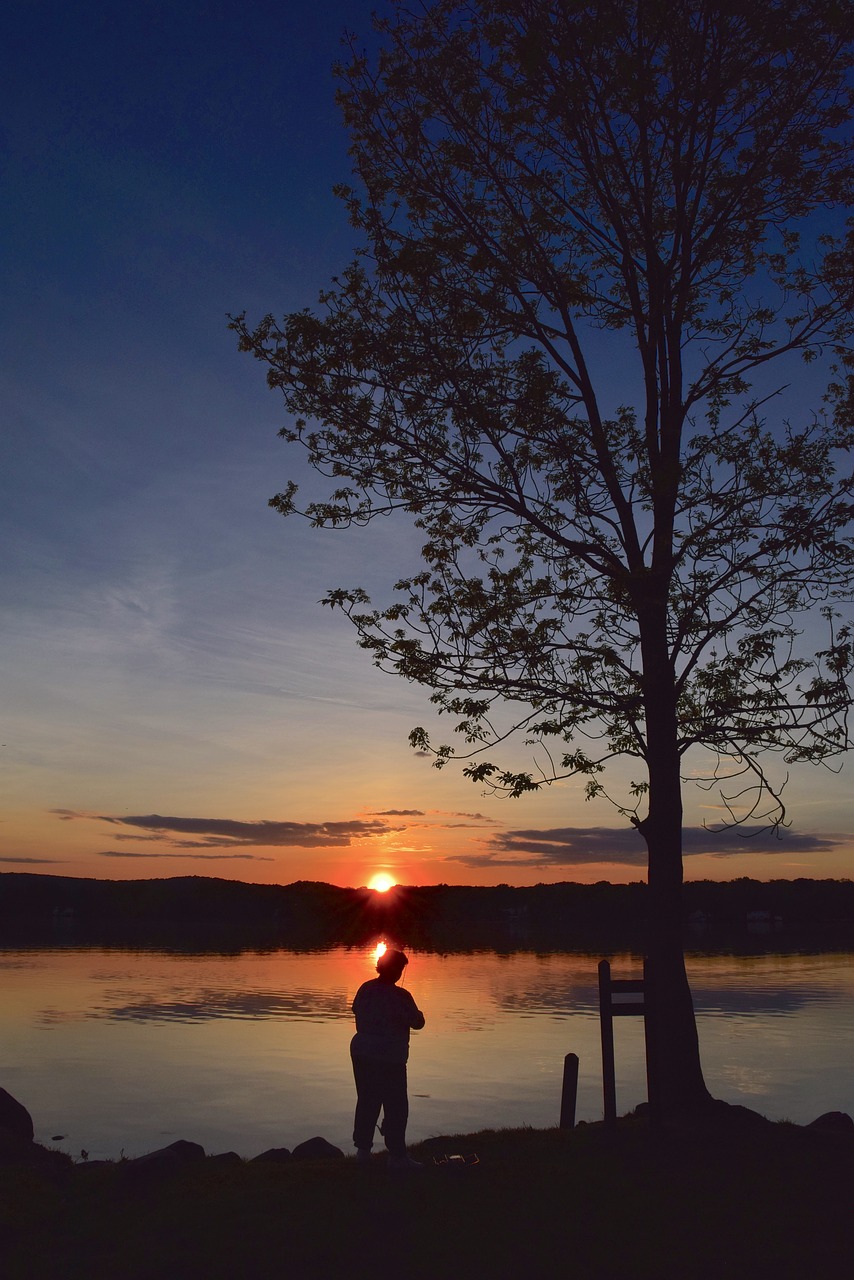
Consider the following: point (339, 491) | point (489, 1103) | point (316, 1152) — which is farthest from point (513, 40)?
point (489, 1103)

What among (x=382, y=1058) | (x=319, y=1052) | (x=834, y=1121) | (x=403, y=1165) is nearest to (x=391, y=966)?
(x=382, y=1058)

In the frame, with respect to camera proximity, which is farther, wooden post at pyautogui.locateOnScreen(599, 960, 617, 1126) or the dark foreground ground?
wooden post at pyautogui.locateOnScreen(599, 960, 617, 1126)

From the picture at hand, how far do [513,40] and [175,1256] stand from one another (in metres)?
18.1

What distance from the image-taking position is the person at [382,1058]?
43.1 ft

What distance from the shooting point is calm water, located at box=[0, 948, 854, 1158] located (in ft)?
94.4

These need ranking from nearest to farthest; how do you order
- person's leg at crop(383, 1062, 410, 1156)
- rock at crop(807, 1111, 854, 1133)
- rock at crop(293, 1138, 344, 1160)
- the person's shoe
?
the person's shoe, person's leg at crop(383, 1062, 410, 1156), rock at crop(293, 1138, 344, 1160), rock at crop(807, 1111, 854, 1133)

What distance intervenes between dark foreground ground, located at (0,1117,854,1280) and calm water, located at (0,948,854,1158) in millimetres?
12099

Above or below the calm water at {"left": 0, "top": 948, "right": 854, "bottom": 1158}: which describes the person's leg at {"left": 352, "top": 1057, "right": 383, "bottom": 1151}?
above

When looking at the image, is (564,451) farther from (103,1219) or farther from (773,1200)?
(103,1219)

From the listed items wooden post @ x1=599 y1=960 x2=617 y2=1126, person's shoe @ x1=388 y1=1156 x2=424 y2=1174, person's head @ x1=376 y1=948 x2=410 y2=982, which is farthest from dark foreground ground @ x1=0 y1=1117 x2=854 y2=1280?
person's head @ x1=376 y1=948 x2=410 y2=982

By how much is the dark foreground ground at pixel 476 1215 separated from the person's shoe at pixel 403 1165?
0.14 meters

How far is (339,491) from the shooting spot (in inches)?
721

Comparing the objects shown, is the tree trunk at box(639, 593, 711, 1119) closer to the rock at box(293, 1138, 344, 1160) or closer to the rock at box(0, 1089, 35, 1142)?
the rock at box(293, 1138, 344, 1160)

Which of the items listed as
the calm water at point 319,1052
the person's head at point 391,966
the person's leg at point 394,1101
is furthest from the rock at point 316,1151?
the calm water at point 319,1052
